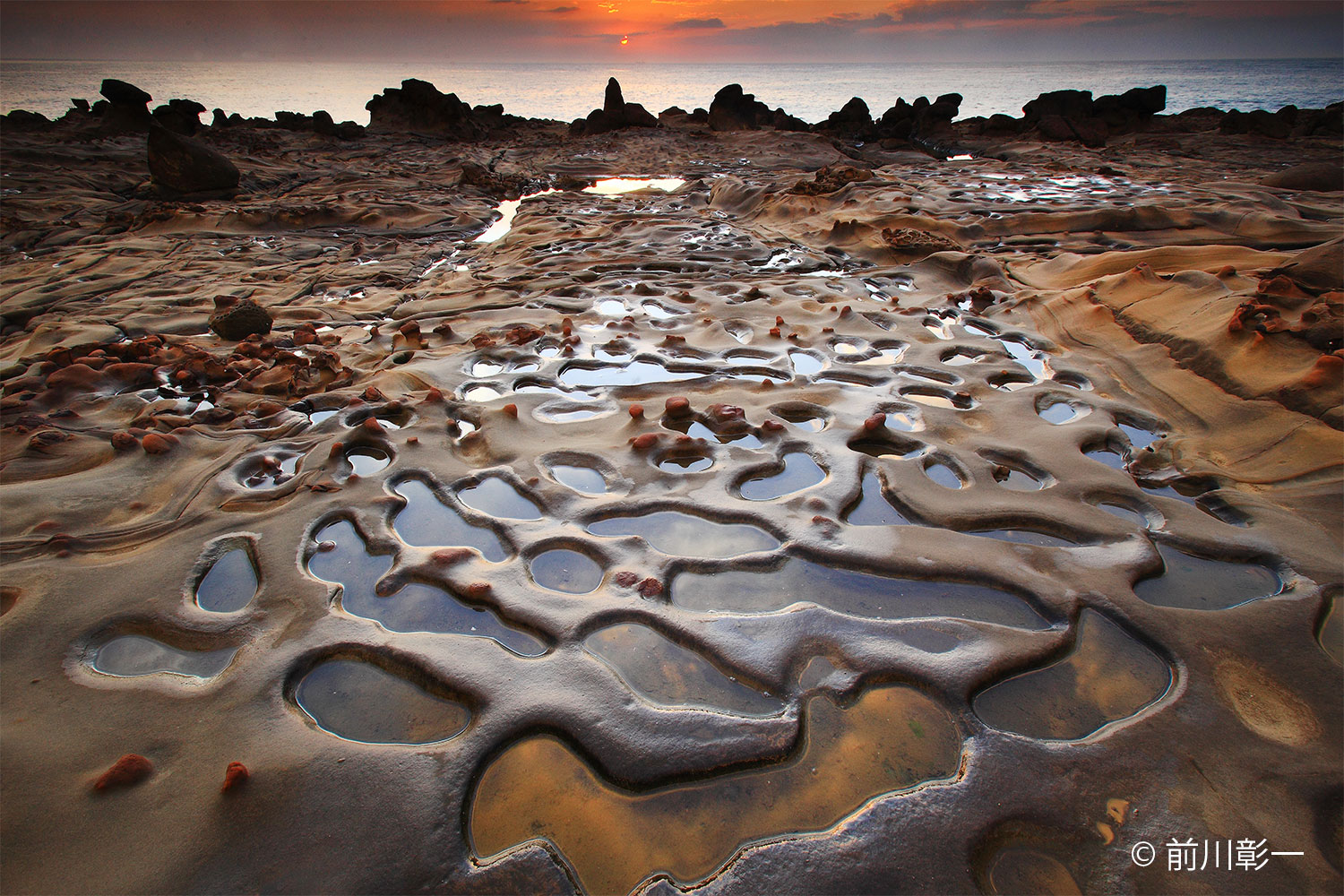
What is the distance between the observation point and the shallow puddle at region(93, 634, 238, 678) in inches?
68.3

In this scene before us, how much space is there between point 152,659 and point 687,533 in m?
1.65

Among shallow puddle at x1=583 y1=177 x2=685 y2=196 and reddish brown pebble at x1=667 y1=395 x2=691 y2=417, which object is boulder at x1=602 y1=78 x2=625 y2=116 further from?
reddish brown pebble at x1=667 y1=395 x2=691 y2=417

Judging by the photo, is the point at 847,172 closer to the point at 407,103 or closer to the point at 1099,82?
the point at 407,103

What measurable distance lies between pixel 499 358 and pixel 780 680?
281 centimetres

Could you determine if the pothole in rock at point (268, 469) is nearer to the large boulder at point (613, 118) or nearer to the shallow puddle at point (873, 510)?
the shallow puddle at point (873, 510)

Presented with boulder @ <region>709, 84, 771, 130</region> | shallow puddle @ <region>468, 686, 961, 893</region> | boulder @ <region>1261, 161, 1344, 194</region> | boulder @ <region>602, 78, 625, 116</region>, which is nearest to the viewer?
shallow puddle @ <region>468, 686, 961, 893</region>

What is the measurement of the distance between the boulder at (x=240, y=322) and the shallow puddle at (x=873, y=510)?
420 centimetres

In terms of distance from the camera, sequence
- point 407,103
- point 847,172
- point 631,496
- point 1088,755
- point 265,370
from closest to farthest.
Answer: point 1088,755 < point 631,496 < point 265,370 < point 847,172 < point 407,103

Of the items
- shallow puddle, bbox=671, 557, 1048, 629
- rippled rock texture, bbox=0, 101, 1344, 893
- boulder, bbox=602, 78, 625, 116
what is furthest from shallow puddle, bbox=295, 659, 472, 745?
boulder, bbox=602, 78, 625, 116

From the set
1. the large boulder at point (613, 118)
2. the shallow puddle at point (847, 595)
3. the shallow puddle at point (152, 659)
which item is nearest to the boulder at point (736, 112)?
the large boulder at point (613, 118)

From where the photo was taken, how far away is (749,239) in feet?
22.9

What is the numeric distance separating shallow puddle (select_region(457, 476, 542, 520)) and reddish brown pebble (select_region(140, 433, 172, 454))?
4.51 ft

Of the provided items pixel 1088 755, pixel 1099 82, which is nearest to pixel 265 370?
pixel 1088 755

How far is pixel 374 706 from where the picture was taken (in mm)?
1642
